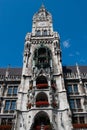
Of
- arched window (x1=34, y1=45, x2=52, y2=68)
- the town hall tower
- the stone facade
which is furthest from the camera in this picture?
arched window (x1=34, y1=45, x2=52, y2=68)

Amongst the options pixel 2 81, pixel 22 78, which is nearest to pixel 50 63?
pixel 22 78

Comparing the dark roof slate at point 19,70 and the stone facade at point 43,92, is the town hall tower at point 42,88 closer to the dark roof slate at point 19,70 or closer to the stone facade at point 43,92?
the stone facade at point 43,92

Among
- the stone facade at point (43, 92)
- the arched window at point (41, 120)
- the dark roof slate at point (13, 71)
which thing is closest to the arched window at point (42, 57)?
the stone facade at point (43, 92)

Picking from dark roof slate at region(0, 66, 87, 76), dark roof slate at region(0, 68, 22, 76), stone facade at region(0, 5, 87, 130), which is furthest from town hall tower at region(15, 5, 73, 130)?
dark roof slate at region(0, 68, 22, 76)

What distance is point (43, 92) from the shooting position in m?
31.9

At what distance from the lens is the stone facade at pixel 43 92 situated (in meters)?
29.0

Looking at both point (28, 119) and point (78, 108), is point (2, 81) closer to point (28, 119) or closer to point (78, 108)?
point (28, 119)

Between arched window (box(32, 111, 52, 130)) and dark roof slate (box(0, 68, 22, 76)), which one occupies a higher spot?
dark roof slate (box(0, 68, 22, 76))

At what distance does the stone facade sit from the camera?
1141 inches

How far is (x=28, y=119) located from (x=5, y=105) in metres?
6.36

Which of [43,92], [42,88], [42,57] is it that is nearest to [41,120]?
[43,92]

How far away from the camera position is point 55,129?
2755 cm

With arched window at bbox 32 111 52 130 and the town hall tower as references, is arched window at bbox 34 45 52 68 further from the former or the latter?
arched window at bbox 32 111 52 130

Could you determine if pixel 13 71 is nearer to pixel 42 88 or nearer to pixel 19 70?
pixel 19 70
